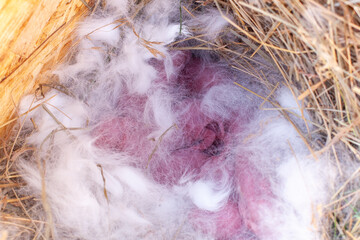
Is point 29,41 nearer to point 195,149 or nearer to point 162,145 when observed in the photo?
point 162,145

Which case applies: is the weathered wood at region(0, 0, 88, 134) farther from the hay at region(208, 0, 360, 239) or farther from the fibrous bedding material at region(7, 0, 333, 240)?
the hay at region(208, 0, 360, 239)

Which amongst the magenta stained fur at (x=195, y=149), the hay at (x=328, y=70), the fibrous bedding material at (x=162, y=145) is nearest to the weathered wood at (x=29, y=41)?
the fibrous bedding material at (x=162, y=145)

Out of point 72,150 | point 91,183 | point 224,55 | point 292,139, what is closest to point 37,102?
point 72,150

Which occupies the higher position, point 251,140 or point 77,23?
point 77,23

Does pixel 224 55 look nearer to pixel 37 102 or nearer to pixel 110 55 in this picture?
pixel 110 55

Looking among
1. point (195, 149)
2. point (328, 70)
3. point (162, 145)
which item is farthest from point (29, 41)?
point (328, 70)

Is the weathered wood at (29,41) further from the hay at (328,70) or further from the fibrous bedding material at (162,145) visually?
the hay at (328,70)

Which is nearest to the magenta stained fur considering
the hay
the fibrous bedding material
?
the fibrous bedding material

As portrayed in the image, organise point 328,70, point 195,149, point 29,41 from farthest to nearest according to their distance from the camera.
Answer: point 195,149, point 29,41, point 328,70
